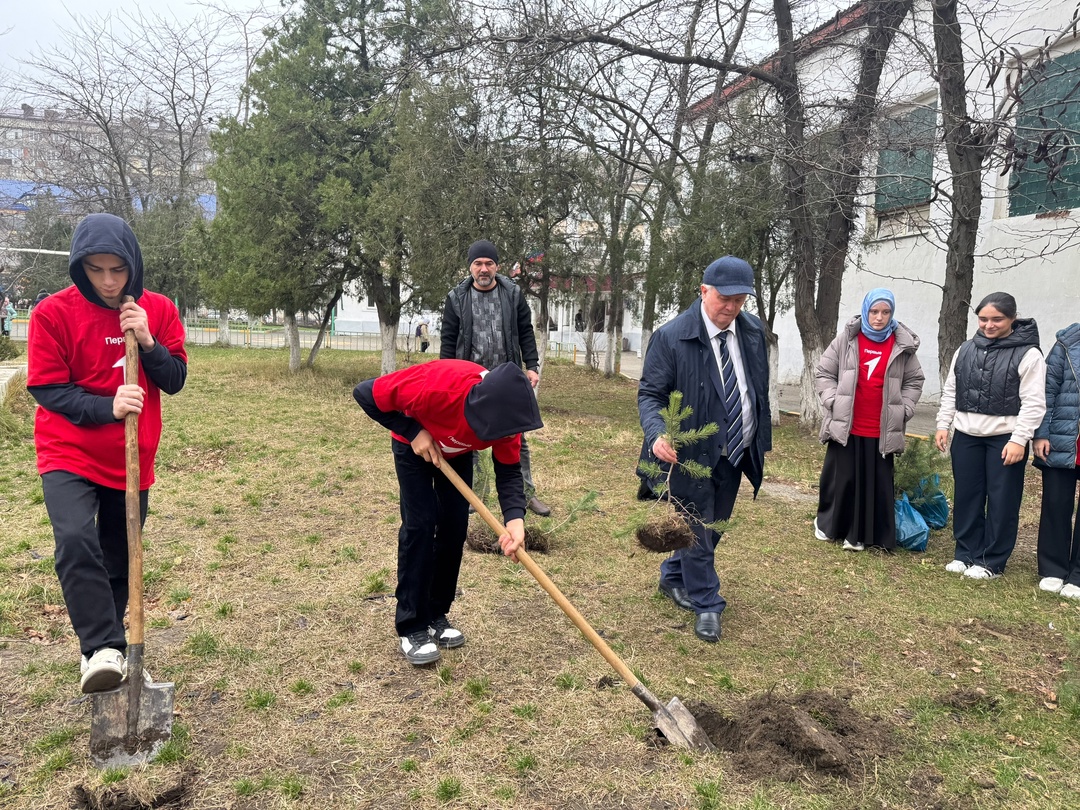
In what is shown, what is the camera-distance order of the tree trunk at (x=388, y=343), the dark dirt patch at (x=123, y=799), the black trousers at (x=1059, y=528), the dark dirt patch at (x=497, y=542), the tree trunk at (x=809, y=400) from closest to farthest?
the dark dirt patch at (x=123, y=799) < the black trousers at (x=1059, y=528) < the dark dirt patch at (x=497, y=542) < the tree trunk at (x=809, y=400) < the tree trunk at (x=388, y=343)

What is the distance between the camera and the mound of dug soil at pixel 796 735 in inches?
109

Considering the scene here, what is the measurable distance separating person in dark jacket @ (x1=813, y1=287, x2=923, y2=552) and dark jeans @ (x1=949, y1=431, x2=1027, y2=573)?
425mm

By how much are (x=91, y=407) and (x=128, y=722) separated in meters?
1.12

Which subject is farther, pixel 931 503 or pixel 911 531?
pixel 931 503

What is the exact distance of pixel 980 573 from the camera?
5.05m

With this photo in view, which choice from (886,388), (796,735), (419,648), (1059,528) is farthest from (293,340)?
(796,735)

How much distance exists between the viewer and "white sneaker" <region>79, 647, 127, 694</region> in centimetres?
262

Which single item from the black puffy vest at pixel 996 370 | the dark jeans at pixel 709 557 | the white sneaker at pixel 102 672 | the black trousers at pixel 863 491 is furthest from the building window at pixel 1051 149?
the white sneaker at pixel 102 672

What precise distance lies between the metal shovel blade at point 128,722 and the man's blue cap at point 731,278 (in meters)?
2.88

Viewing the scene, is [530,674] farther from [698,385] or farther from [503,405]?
[698,385]

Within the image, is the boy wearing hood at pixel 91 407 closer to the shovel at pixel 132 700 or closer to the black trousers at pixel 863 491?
the shovel at pixel 132 700

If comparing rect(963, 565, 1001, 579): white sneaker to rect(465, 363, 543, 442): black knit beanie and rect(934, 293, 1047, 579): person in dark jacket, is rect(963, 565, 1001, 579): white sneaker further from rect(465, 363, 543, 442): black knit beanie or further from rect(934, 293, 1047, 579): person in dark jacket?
rect(465, 363, 543, 442): black knit beanie

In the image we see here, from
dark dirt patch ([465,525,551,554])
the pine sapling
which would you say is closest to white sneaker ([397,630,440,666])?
the pine sapling

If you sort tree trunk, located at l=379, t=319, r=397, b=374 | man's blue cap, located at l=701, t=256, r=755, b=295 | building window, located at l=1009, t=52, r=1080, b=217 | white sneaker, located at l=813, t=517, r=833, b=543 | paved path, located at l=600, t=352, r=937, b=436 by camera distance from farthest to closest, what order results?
tree trunk, located at l=379, t=319, r=397, b=374
paved path, located at l=600, t=352, r=937, b=436
building window, located at l=1009, t=52, r=1080, b=217
white sneaker, located at l=813, t=517, r=833, b=543
man's blue cap, located at l=701, t=256, r=755, b=295
